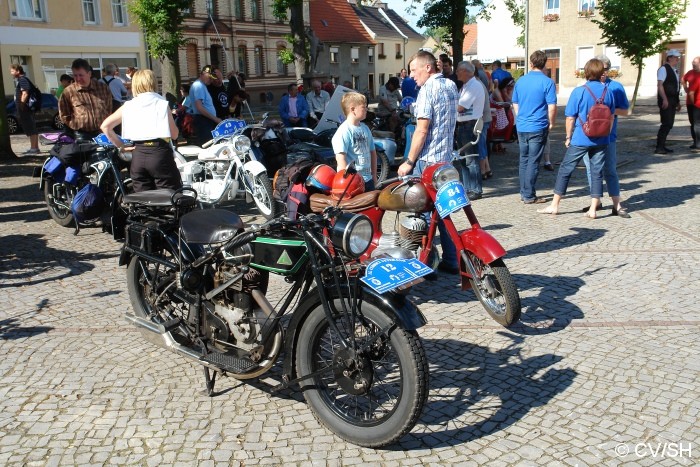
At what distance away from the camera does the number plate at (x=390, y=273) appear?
10.4 feet

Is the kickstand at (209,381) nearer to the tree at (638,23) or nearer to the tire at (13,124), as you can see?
Result: the tire at (13,124)

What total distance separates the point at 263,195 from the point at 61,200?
8.15 ft

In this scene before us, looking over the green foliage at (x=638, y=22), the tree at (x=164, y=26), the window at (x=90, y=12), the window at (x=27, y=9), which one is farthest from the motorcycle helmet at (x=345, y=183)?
the window at (x=90, y=12)

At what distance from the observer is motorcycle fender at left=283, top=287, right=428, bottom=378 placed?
10.3ft

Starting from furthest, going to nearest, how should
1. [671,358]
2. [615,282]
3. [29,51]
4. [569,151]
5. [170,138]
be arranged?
[29,51] → [569,151] → [170,138] → [615,282] → [671,358]

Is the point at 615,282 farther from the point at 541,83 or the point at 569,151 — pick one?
the point at 541,83

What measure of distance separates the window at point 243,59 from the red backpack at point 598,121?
4053 centimetres

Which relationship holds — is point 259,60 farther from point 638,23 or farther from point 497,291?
point 497,291

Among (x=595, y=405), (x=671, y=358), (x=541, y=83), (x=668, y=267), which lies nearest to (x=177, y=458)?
(x=595, y=405)

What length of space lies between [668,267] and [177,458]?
4.78 m

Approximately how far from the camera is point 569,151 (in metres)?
8.13

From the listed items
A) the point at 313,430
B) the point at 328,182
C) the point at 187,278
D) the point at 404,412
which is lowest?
the point at 313,430

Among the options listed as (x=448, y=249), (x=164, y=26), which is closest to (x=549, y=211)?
(x=448, y=249)

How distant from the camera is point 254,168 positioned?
342 inches
